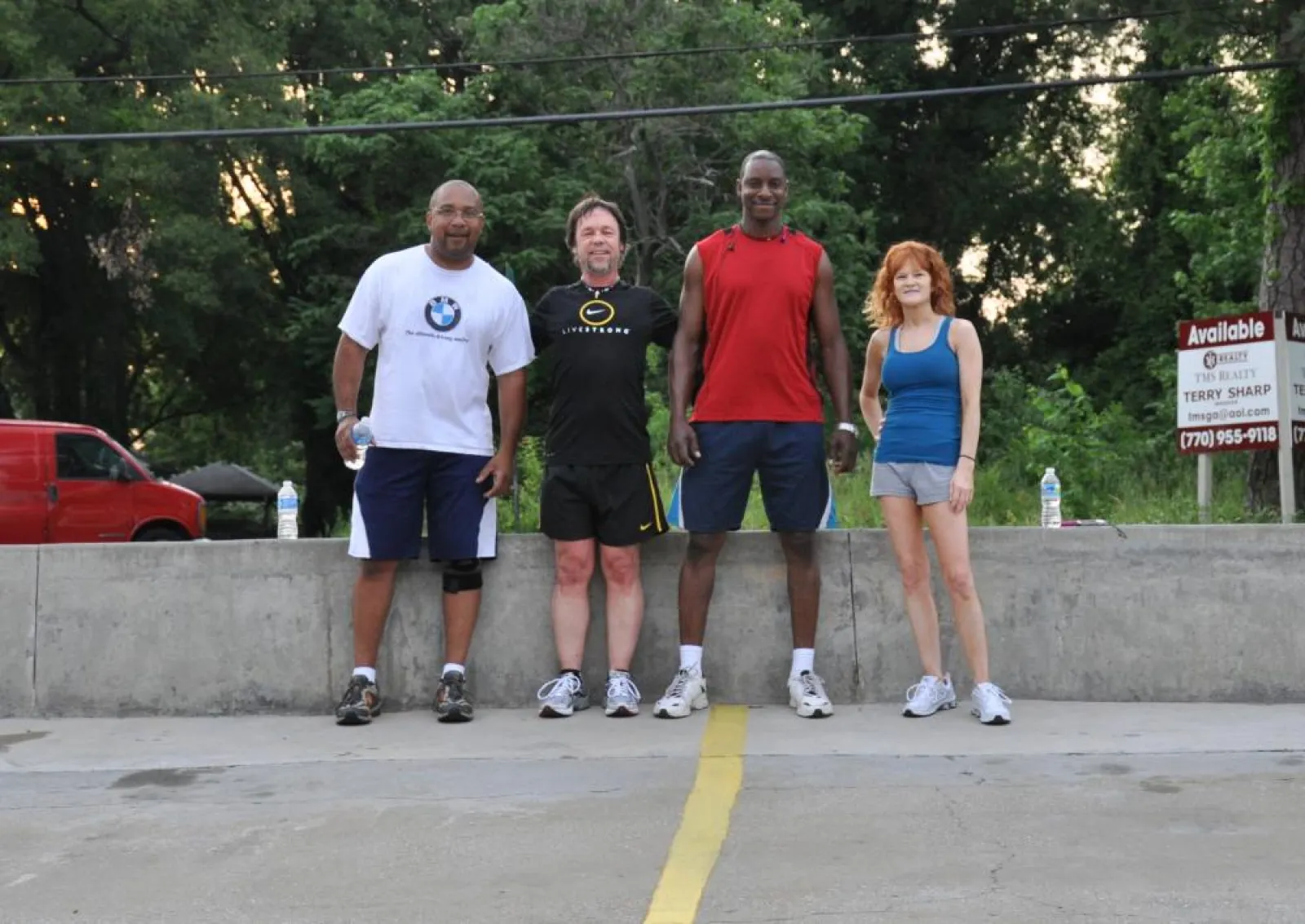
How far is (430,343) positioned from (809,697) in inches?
77.7

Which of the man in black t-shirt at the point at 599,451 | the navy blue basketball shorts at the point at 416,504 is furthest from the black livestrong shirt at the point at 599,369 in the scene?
the navy blue basketball shorts at the point at 416,504

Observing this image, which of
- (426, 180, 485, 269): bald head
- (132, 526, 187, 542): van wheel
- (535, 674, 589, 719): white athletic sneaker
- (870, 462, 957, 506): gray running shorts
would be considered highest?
(426, 180, 485, 269): bald head

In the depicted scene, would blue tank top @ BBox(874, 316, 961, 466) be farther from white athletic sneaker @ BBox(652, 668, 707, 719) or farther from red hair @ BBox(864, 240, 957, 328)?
white athletic sneaker @ BBox(652, 668, 707, 719)

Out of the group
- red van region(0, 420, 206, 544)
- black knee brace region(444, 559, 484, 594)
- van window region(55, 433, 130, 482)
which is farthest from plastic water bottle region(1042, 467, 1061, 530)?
van window region(55, 433, 130, 482)

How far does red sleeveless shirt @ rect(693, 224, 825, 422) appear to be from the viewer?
661 centimetres

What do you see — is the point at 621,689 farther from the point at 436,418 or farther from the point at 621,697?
the point at 436,418

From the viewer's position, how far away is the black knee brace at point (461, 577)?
6.92 m

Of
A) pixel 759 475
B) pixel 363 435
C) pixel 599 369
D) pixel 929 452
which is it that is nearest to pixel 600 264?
pixel 599 369

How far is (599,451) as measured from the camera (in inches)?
264

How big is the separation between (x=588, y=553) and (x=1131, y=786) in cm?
234

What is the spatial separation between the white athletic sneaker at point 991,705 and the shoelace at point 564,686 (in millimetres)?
1537

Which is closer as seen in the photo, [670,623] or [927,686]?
[927,686]

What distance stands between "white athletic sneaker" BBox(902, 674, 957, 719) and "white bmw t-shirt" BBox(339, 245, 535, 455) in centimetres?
188

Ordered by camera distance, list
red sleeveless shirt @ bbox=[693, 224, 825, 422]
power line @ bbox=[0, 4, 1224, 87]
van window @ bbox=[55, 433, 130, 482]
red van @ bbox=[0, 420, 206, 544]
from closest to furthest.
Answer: red sleeveless shirt @ bbox=[693, 224, 825, 422], red van @ bbox=[0, 420, 206, 544], van window @ bbox=[55, 433, 130, 482], power line @ bbox=[0, 4, 1224, 87]
